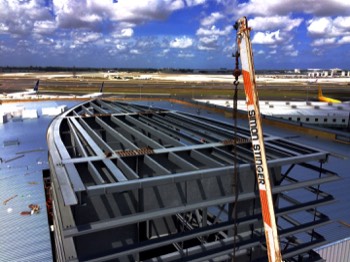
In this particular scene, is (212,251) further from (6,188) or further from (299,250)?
(6,188)

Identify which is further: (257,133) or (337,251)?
(337,251)

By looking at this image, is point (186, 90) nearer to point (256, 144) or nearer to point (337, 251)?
point (337, 251)

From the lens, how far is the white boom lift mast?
347 inches

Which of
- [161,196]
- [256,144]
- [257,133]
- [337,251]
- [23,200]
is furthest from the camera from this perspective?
[23,200]

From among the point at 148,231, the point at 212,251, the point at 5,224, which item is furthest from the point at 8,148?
the point at 212,251

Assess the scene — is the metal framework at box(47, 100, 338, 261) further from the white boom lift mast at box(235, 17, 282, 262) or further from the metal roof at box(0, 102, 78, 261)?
the metal roof at box(0, 102, 78, 261)

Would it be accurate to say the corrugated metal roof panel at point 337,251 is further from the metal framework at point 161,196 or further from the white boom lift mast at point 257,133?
the white boom lift mast at point 257,133

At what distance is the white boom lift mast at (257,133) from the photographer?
347 inches

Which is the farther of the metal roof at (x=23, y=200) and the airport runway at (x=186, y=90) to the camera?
the airport runway at (x=186, y=90)

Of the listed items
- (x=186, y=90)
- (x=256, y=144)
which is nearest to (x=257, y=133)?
(x=256, y=144)

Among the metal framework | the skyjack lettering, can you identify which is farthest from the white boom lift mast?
the metal framework

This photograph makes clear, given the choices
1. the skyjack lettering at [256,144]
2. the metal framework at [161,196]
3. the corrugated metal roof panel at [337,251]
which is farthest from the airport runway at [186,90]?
the skyjack lettering at [256,144]

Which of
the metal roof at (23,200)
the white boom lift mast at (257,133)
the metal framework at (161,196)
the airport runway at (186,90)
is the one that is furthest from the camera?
the airport runway at (186,90)

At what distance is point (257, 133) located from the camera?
901cm
